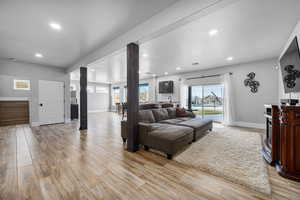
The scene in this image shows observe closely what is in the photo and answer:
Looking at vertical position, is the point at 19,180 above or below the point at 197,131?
below

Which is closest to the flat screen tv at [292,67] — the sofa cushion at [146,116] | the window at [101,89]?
the sofa cushion at [146,116]

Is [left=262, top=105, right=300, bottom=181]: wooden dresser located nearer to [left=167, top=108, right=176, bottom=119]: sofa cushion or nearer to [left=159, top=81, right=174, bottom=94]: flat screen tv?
[left=167, top=108, right=176, bottom=119]: sofa cushion

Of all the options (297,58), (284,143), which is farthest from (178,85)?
(284,143)

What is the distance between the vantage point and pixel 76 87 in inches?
375

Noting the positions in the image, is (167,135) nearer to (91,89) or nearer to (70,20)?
(70,20)

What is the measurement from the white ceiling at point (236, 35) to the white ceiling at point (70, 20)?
2.52 feet

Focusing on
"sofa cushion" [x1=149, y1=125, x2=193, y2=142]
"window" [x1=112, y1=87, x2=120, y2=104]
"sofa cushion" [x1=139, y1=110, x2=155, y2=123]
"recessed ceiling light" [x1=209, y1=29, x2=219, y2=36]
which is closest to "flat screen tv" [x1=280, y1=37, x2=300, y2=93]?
"recessed ceiling light" [x1=209, y1=29, x2=219, y2=36]

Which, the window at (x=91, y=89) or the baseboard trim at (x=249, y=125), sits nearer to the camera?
the baseboard trim at (x=249, y=125)

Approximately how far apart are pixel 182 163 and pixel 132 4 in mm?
2842

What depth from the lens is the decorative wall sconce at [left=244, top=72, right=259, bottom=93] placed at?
4.91 m

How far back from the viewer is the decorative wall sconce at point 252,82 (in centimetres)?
491

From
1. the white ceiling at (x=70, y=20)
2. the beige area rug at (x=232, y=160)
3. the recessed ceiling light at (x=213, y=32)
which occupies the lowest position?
the beige area rug at (x=232, y=160)

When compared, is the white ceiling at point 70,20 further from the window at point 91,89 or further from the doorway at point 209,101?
the window at point 91,89

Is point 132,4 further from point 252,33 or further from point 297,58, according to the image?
point 297,58
